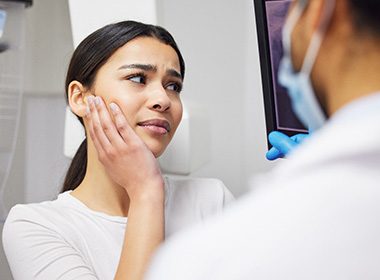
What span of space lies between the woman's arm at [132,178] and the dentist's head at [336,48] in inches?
19.2

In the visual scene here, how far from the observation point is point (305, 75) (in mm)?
417

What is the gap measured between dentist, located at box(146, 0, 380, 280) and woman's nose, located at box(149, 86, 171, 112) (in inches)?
25.3

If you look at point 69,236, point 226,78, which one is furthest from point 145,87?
point 226,78

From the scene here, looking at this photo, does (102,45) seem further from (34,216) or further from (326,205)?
(326,205)

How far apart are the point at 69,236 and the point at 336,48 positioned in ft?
2.24

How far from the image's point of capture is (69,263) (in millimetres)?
883

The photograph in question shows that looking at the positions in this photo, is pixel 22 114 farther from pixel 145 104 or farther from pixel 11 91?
pixel 145 104

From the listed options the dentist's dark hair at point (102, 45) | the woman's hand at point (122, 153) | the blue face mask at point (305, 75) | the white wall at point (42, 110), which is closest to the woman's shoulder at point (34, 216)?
the woman's hand at point (122, 153)


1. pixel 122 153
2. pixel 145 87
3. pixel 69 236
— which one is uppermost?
pixel 145 87

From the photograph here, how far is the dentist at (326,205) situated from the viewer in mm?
333

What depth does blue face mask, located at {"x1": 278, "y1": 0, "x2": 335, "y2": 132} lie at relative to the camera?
15.7 inches

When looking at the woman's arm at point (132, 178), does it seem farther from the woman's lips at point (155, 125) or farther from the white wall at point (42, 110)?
the white wall at point (42, 110)

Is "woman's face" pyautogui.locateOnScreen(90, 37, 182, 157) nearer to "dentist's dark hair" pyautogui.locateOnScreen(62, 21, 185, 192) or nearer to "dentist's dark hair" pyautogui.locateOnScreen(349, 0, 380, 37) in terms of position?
"dentist's dark hair" pyautogui.locateOnScreen(62, 21, 185, 192)

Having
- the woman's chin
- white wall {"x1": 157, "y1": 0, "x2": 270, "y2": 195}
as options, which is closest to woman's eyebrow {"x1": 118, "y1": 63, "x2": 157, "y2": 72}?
the woman's chin
